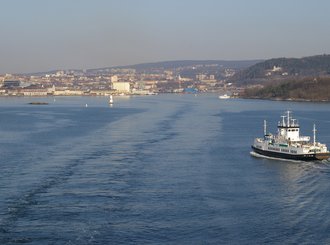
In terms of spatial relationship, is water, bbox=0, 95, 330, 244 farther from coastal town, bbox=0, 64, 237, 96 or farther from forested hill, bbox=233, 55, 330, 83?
forested hill, bbox=233, 55, 330, 83

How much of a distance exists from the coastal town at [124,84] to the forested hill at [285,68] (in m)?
2.19

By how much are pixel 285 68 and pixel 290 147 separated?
50303mm

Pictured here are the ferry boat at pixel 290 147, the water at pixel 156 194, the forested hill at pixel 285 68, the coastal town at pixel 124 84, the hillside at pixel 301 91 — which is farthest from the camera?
the forested hill at pixel 285 68

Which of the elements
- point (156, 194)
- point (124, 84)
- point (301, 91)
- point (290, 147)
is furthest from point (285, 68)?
point (156, 194)

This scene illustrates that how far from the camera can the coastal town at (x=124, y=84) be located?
53463 mm

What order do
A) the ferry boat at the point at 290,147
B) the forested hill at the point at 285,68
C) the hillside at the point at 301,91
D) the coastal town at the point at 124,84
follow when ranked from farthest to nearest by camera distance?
the forested hill at the point at 285,68, the coastal town at the point at 124,84, the hillside at the point at 301,91, the ferry boat at the point at 290,147

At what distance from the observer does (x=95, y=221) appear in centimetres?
539

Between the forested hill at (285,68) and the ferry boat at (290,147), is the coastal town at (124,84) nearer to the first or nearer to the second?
the forested hill at (285,68)

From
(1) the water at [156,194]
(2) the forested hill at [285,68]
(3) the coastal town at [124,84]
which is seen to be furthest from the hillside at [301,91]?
(1) the water at [156,194]

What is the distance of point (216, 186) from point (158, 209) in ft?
3.95

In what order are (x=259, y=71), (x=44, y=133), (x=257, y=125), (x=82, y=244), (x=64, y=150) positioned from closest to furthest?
(x=82, y=244) → (x=64, y=150) → (x=44, y=133) → (x=257, y=125) → (x=259, y=71)

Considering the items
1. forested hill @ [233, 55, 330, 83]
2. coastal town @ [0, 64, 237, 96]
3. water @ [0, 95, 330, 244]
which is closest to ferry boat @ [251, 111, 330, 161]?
water @ [0, 95, 330, 244]

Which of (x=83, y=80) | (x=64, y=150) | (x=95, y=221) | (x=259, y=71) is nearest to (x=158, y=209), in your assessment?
(x=95, y=221)

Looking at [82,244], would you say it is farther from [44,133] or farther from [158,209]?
[44,133]
